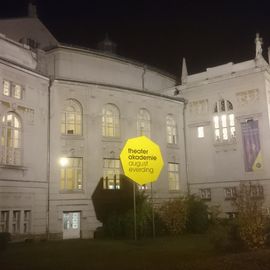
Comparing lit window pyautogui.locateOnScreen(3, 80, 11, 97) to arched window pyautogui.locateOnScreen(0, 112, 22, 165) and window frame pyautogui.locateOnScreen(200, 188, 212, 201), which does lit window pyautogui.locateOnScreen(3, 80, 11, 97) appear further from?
window frame pyautogui.locateOnScreen(200, 188, 212, 201)

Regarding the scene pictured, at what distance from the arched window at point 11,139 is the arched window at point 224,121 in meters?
16.4

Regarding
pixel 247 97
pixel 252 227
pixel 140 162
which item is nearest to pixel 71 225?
pixel 140 162

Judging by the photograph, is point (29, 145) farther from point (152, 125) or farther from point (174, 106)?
point (174, 106)

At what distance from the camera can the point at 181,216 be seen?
2664 cm

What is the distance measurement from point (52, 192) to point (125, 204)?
5.52 metres

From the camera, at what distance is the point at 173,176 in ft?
109

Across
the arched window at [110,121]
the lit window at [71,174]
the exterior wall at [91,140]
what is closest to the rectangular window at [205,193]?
the exterior wall at [91,140]

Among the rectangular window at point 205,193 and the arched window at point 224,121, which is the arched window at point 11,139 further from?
the arched window at point 224,121

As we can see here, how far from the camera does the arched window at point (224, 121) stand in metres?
32.4

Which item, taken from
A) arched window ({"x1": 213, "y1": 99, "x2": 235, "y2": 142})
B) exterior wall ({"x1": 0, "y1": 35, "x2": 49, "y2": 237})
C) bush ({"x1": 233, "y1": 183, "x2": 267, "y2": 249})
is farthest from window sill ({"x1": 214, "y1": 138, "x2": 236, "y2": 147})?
exterior wall ({"x1": 0, "y1": 35, "x2": 49, "y2": 237})

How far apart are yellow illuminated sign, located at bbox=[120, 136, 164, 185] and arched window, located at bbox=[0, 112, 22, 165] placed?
22.0ft

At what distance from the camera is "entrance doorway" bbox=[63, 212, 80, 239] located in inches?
1043

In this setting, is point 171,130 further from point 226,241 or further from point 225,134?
Answer: point 226,241

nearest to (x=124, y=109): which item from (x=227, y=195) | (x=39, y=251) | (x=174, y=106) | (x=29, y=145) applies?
(x=174, y=106)
